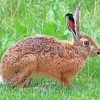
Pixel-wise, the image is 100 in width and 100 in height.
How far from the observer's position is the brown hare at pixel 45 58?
299 inches

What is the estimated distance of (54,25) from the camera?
9109mm

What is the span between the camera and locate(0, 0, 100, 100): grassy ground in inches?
291

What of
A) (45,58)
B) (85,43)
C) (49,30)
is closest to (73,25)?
(85,43)

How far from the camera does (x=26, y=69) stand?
7.53 meters

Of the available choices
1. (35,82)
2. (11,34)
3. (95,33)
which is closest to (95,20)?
(95,33)

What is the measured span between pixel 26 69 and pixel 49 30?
5.58 ft

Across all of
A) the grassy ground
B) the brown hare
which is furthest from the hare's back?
the grassy ground

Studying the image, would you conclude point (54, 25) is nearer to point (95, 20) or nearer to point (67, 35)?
point (67, 35)

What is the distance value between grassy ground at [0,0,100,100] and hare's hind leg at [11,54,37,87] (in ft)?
0.39

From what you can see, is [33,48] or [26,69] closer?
[26,69]

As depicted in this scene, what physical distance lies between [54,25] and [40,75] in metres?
1.50

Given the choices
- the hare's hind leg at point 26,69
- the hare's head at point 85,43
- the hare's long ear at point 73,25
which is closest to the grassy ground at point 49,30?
the hare's hind leg at point 26,69

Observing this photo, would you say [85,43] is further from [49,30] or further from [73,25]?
[49,30]

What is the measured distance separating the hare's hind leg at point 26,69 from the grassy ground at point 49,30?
4.7 inches
